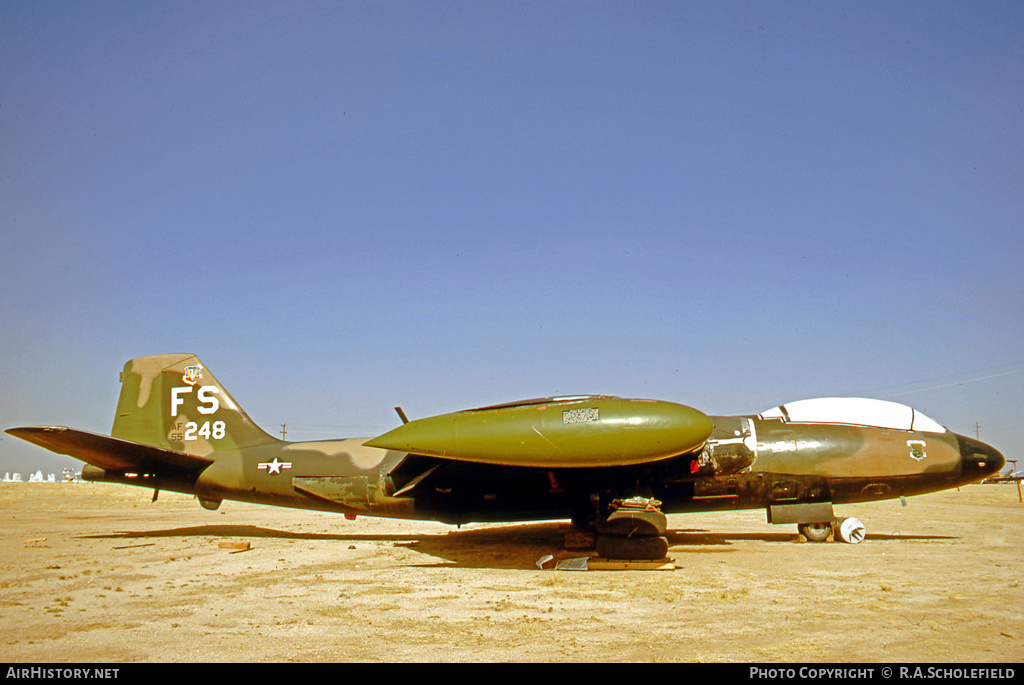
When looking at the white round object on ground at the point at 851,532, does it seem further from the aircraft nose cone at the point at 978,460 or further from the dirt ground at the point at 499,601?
the aircraft nose cone at the point at 978,460

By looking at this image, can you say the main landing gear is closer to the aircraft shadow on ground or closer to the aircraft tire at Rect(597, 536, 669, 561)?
the aircraft tire at Rect(597, 536, 669, 561)

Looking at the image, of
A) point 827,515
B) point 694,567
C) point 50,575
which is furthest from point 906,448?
point 50,575

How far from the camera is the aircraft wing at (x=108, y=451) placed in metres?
10.8

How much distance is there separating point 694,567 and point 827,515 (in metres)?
4.21

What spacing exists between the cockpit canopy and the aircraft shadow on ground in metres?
2.59

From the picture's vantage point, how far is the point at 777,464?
11891 mm

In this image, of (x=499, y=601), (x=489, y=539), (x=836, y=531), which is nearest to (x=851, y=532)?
(x=836, y=531)

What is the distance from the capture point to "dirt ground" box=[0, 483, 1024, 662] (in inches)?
201

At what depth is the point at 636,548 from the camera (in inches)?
399

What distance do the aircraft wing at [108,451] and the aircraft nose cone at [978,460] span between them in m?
15.7

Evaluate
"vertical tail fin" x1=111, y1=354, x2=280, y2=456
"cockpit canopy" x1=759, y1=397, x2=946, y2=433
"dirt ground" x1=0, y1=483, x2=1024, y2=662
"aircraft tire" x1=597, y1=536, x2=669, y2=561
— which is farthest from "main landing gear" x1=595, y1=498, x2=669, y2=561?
"vertical tail fin" x1=111, y1=354, x2=280, y2=456

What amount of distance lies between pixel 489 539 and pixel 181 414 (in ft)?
25.3

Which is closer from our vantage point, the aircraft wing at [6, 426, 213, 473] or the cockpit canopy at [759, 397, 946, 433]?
the aircraft wing at [6, 426, 213, 473]
